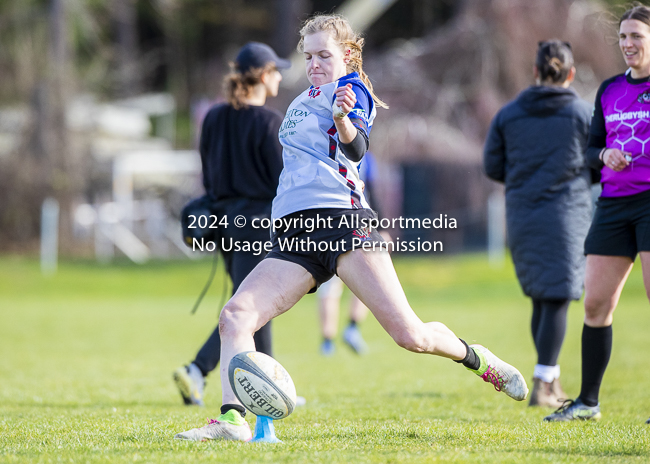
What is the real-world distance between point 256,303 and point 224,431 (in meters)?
0.63

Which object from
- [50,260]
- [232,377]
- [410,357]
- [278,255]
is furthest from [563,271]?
[50,260]

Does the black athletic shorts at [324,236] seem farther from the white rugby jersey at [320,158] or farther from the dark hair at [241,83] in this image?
the dark hair at [241,83]

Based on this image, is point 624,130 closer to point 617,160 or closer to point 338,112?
point 617,160

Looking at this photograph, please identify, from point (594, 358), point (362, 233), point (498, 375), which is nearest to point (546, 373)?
point (594, 358)

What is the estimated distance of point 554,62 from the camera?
5.64 metres

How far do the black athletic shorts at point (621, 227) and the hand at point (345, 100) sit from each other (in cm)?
188

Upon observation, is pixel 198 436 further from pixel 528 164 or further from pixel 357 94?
pixel 528 164

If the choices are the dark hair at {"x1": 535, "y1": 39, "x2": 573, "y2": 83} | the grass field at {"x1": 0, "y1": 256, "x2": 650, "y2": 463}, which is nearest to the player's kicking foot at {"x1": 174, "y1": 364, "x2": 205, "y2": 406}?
the grass field at {"x1": 0, "y1": 256, "x2": 650, "y2": 463}

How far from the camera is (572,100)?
5.70 meters

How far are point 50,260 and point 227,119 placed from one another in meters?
17.6

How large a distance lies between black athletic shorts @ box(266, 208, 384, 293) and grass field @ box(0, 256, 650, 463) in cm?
86

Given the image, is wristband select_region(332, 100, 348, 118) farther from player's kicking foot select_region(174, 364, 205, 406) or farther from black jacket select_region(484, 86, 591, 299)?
player's kicking foot select_region(174, 364, 205, 406)

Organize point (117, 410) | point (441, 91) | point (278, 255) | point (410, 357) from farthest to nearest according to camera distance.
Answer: point (441, 91), point (410, 357), point (117, 410), point (278, 255)

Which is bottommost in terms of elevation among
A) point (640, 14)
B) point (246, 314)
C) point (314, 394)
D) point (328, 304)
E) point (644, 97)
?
point (314, 394)
